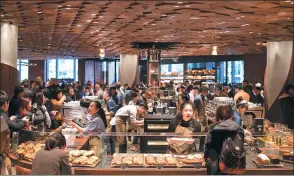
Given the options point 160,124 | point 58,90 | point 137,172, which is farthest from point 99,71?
point 137,172

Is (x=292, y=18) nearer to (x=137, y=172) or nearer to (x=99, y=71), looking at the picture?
(x=137, y=172)

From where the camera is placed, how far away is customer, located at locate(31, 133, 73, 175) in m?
2.22

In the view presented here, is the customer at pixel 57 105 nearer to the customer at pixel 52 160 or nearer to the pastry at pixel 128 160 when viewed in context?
the pastry at pixel 128 160

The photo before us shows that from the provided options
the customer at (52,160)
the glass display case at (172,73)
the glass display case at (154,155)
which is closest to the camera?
the customer at (52,160)

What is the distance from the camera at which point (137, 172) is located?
2.96m

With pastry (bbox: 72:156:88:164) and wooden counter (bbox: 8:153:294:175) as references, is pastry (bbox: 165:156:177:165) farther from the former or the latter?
pastry (bbox: 72:156:88:164)

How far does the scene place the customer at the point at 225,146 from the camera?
2.46 metres

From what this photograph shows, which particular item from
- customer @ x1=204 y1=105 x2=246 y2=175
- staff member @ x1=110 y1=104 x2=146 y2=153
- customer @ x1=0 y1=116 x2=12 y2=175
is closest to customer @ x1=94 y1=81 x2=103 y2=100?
staff member @ x1=110 y1=104 x2=146 y2=153

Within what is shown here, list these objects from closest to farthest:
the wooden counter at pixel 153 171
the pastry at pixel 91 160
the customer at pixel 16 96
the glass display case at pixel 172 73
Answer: the customer at pixel 16 96 < the wooden counter at pixel 153 171 < the pastry at pixel 91 160 < the glass display case at pixel 172 73

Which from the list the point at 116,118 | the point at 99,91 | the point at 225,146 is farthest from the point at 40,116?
the point at 99,91

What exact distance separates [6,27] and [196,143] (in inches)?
75.3

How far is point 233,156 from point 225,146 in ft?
0.38

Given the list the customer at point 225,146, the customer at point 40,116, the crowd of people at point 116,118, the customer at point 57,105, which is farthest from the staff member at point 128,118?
the customer at point 225,146

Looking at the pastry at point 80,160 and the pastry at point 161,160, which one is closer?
the pastry at point 80,160
